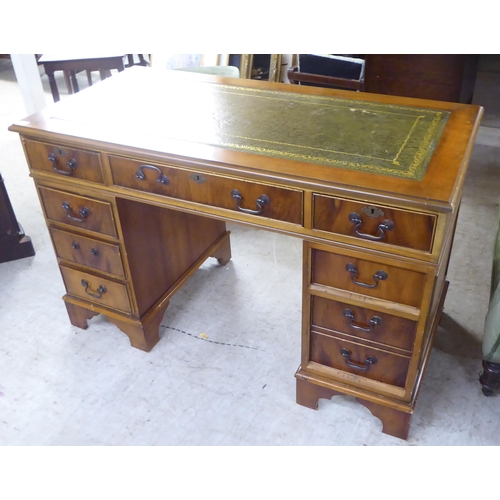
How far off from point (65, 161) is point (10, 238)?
103cm

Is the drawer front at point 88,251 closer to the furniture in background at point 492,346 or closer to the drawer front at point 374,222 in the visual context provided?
the drawer front at point 374,222

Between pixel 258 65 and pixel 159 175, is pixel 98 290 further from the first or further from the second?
pixel 258 65

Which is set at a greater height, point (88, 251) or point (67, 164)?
point (67, 164)

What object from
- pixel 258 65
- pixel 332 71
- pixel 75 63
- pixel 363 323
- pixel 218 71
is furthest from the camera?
pixel 258 65

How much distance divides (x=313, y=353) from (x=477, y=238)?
1310 mm

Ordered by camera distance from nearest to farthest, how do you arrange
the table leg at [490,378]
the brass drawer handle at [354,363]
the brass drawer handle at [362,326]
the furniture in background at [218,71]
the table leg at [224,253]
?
the brass drawer handle at [362,326] → the brass drawer handle at [354,363] → the table leg at [490,378] → the table leg at [224,253] → the furniture in background at [218,71]

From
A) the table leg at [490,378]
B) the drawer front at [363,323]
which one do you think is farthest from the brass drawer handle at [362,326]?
the table leg at [490,378]

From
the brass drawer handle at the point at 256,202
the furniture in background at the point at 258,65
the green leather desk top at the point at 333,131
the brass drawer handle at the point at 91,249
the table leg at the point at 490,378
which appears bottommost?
the table leg at the point at 490,378

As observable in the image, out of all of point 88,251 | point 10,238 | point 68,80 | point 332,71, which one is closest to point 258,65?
point 332,71

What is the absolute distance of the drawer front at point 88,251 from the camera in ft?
5.99

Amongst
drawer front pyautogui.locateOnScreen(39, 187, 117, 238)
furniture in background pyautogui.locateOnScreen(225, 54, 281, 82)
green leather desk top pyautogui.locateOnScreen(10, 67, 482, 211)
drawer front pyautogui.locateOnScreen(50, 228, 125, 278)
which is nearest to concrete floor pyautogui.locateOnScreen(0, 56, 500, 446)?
drawer front pyautogui.locateOnScreen(50, 228, 125, 278)

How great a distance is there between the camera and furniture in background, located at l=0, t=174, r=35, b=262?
242 cm

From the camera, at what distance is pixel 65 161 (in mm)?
1651

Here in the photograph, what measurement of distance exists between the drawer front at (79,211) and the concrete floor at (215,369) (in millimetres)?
515
